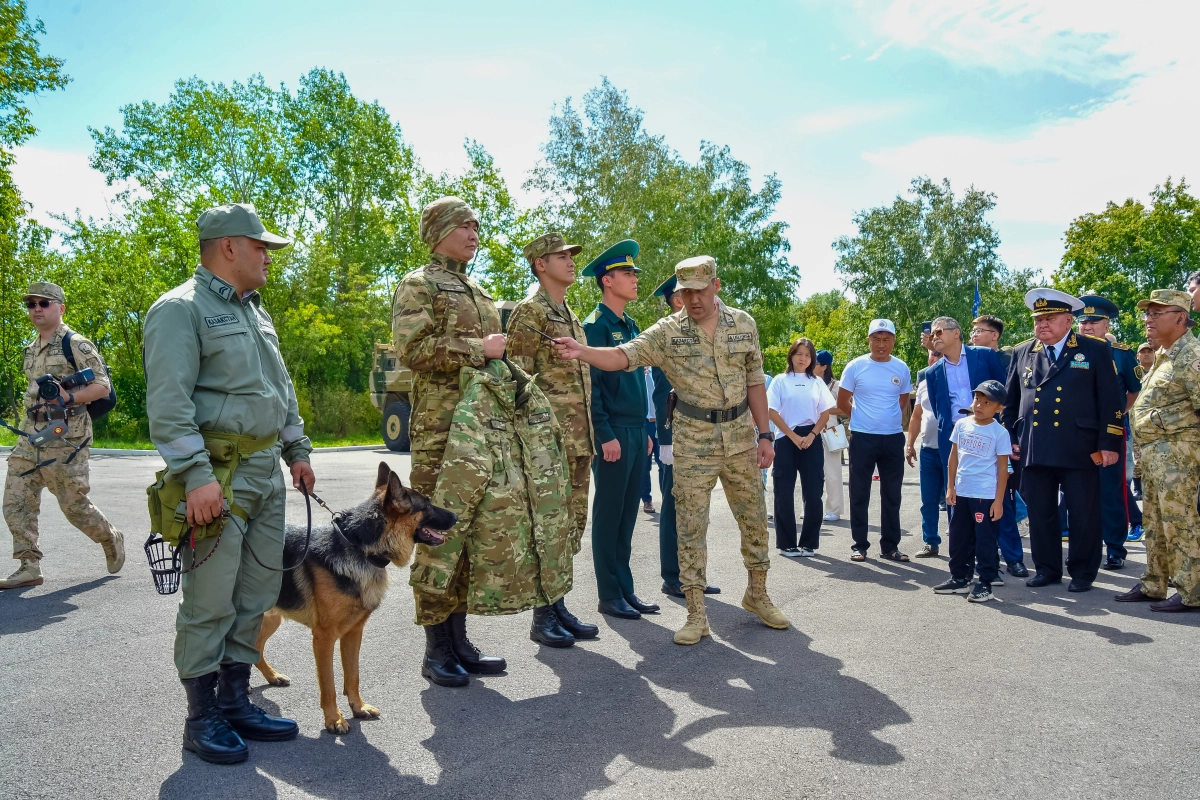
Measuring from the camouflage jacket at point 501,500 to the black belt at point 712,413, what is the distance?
3.44 feet

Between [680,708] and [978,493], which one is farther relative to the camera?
[978,493]

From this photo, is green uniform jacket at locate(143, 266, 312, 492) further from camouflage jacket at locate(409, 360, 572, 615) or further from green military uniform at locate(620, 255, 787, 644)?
green military uniform at locate(620, 255, 787, 644)

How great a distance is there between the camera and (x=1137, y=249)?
45.5 metres

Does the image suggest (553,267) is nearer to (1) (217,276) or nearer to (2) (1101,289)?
(1) (217,276)

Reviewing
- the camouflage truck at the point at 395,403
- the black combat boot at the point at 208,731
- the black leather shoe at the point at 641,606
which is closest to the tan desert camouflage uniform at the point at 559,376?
the black leather shoe at the point at 641,606

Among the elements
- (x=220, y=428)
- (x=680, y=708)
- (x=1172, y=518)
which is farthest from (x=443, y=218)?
(x=1172, y=518)

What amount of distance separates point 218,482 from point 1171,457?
6.37 metres

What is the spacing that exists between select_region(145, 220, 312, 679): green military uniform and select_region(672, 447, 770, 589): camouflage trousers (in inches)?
99.3

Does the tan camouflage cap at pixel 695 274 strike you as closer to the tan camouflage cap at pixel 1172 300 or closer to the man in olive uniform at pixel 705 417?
the man in olive uniform at pixel 705 417

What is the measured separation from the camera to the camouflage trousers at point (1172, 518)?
19.7ft

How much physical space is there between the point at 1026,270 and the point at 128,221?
59.0m

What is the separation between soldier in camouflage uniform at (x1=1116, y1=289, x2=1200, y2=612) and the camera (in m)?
6.02

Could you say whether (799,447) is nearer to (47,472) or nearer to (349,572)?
(349,572)

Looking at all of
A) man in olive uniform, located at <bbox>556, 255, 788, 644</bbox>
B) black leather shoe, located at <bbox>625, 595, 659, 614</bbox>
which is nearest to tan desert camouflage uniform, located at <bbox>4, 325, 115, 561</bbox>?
black leather shoe, located at <bbox>625, 595, 659, 614</bbox>
